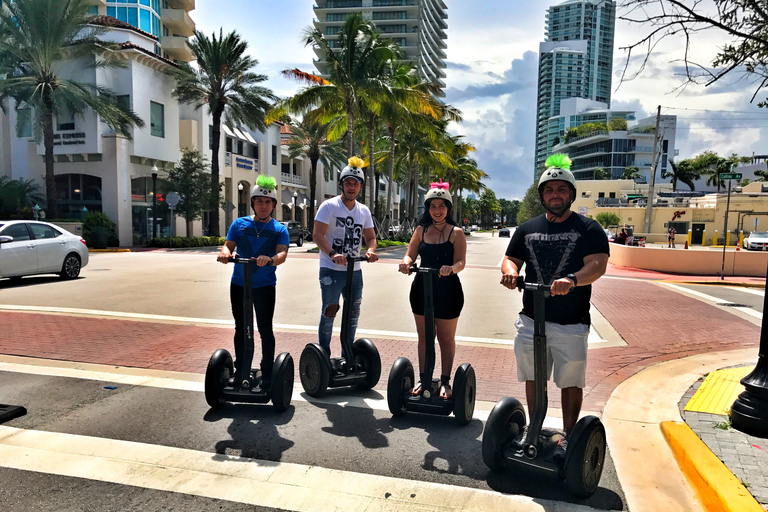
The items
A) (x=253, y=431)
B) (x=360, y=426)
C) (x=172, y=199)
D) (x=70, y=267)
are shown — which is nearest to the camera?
(x=253, y=431)

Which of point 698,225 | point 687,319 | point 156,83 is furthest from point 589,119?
point 687,319

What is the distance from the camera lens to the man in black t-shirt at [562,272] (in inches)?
132

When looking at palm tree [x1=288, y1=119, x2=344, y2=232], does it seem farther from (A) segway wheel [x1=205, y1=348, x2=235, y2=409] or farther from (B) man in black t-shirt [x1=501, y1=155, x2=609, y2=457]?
(B) man in black t-shirt [x1=501, y1=155, x2=609, y2=457]

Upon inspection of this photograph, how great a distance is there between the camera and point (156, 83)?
31.2 meters

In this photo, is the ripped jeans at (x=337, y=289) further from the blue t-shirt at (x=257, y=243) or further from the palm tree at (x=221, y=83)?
the palm tree at (x=221, y=83)

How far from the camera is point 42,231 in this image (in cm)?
1261

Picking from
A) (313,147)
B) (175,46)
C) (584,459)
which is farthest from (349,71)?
(175,46)

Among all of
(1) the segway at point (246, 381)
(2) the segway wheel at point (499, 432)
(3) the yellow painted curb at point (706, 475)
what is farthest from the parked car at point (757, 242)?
(1) the segway at point (246, 381)

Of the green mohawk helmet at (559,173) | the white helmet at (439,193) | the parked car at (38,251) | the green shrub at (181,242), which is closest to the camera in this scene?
the green mohawk helmet at (559,173)

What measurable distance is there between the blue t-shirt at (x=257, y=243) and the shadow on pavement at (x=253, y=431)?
1087mm

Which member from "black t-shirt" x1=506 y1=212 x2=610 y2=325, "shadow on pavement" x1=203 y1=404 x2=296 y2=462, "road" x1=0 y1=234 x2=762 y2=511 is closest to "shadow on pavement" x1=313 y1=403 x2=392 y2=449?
"road" x1=0 y1=234 x2=762 y2=511

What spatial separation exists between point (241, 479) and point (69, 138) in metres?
31.2

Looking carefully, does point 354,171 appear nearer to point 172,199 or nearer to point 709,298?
point 709,298

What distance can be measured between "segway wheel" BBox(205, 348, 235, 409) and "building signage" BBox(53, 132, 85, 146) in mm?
29184
